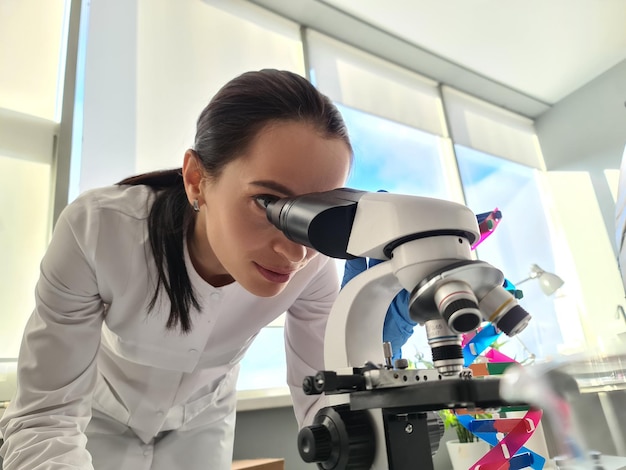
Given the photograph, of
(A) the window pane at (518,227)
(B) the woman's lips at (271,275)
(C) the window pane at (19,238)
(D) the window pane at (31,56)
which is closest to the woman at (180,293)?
(B) the woman's lips at (271,275)

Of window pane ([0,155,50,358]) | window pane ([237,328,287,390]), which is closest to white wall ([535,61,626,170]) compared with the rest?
window pane ([237,328,287,390])

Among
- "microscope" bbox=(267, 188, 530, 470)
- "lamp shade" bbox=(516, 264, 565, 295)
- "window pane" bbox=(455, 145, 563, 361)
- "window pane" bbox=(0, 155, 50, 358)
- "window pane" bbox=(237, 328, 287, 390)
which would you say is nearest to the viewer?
"microscope" bbox=(267, 188, 530, 470)

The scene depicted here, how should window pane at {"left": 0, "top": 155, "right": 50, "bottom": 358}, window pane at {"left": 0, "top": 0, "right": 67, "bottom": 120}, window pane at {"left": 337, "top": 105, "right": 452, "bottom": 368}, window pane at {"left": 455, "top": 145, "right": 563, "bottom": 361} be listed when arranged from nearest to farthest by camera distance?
window pane at {"left": 0, "top": 155, "right": 50, "bottom": 358}
window pane at {"left": 0, "top": 0, "right": 67, "bottom": 120}
window pane at {"left": 337, "top": 105, "right": 452, "bottom": 368}
window pane at {"left": 455, "top": 145, "right": 563, "bottom": 361}

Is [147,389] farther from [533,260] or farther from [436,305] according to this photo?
[533,260]

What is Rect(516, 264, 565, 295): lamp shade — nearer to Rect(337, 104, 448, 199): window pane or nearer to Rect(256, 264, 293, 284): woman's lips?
Rect(337, 104, 448, 199): window pane

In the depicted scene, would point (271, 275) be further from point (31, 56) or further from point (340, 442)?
point (31, 56)

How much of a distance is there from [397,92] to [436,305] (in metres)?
2.66

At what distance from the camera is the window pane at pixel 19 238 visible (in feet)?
4.19

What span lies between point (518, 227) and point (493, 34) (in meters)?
1.28

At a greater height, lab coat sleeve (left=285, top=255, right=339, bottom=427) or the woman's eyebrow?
the woman's eyebrow

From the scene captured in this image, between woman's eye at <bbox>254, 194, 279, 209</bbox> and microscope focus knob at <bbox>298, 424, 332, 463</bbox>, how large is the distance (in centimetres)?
29

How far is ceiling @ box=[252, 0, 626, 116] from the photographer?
8.10 ft

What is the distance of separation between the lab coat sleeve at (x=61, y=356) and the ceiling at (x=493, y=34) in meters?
2.05

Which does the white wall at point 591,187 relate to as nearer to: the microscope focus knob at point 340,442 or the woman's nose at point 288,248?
the woman's nose at point 288,248
